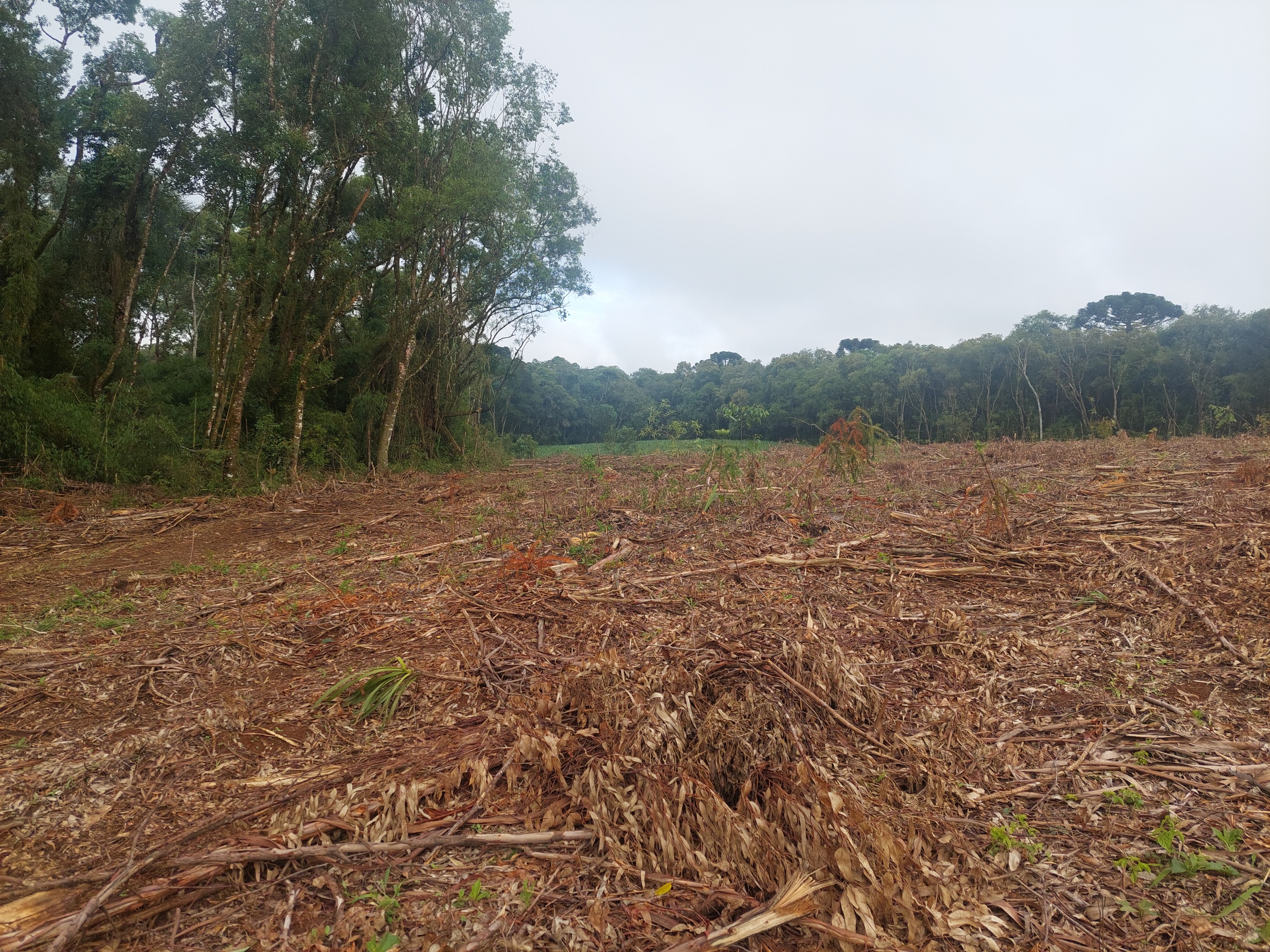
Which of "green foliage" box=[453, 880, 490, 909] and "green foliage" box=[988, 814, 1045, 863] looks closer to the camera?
"green foliage" box=[453, 880, 490, 909]

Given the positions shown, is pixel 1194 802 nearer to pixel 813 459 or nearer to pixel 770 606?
pixel 770 606

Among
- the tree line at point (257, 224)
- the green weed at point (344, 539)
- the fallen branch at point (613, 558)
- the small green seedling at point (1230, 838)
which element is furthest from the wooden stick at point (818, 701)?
the tree line at point (257, 224)

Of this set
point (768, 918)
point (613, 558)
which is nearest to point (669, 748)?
point (768, 918)

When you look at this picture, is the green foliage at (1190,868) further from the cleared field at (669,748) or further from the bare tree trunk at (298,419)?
the bare tree trunk at (298,419)

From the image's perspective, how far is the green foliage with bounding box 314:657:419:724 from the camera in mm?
3172

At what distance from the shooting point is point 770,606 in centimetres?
404

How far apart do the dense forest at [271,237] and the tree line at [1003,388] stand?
99.3 inches

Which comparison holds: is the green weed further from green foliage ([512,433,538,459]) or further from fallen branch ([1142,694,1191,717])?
green foliage ([512,433,538,459])

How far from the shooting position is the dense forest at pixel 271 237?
35.8 feet

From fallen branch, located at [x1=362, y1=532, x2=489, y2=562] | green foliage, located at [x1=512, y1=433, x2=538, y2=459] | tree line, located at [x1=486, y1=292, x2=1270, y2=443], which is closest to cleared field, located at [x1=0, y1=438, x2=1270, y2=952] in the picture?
fallen branch, located at [x1=362, y1=532, x2=489, y2=562]

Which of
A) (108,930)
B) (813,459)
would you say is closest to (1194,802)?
(108,930)

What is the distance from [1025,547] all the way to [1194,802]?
10.3ft

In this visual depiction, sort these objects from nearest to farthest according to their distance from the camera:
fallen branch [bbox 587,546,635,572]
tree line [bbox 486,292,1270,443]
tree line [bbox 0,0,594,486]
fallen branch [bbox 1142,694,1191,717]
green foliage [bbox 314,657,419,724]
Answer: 1. fallen branch [bbox 1142,694,1191,717]
2. green foliage [bbox 314,657,419,724]
3. fallen branch [bbox 587,546,635,572]
4. tree line [bbox 0,0,594,486]
5. tree line [bbox 486,292,1270,443]

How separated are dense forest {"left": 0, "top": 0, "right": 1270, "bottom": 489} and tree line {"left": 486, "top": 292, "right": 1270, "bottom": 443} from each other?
2.52 metres
